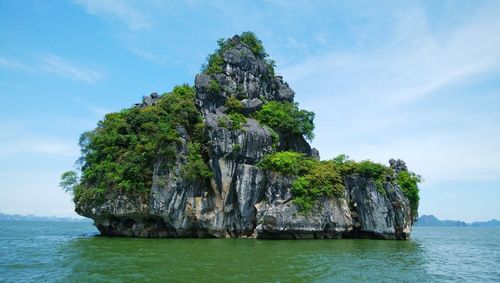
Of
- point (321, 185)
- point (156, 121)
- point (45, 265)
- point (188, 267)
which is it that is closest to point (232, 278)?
point (188, 267)

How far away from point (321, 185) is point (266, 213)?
5.42 m

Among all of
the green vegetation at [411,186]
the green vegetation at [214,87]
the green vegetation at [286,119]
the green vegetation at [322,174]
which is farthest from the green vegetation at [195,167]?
the green vegetation at [411,186]

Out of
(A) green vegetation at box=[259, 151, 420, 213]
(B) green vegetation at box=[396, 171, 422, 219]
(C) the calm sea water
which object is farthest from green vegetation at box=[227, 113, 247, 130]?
(B) green vegetation at box=[396, 171, 422, 219]

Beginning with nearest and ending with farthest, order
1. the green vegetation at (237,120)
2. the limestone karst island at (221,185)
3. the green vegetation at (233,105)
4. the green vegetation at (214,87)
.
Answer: the limestone karst island at (221,185), the green vegetation at (237,120), the green vegetation at (233,105), the green vegetation at (214,87)

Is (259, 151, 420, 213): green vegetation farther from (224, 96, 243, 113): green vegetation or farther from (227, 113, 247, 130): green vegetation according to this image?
(224, 96, 243, 113): green vegetation

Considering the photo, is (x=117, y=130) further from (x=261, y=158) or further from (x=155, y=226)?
(x=261, y=158)

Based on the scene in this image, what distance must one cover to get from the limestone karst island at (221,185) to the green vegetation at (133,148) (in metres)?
0.09

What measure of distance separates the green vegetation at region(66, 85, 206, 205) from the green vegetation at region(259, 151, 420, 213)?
7176 millimetres

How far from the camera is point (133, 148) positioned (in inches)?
1425

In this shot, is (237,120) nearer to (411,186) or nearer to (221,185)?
(221,185)

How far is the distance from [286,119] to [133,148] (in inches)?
611

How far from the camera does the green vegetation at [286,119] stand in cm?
4100

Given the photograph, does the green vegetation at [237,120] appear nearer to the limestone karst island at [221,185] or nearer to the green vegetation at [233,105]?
the limestone karst island at [221,185]

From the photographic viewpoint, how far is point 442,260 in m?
25.2
